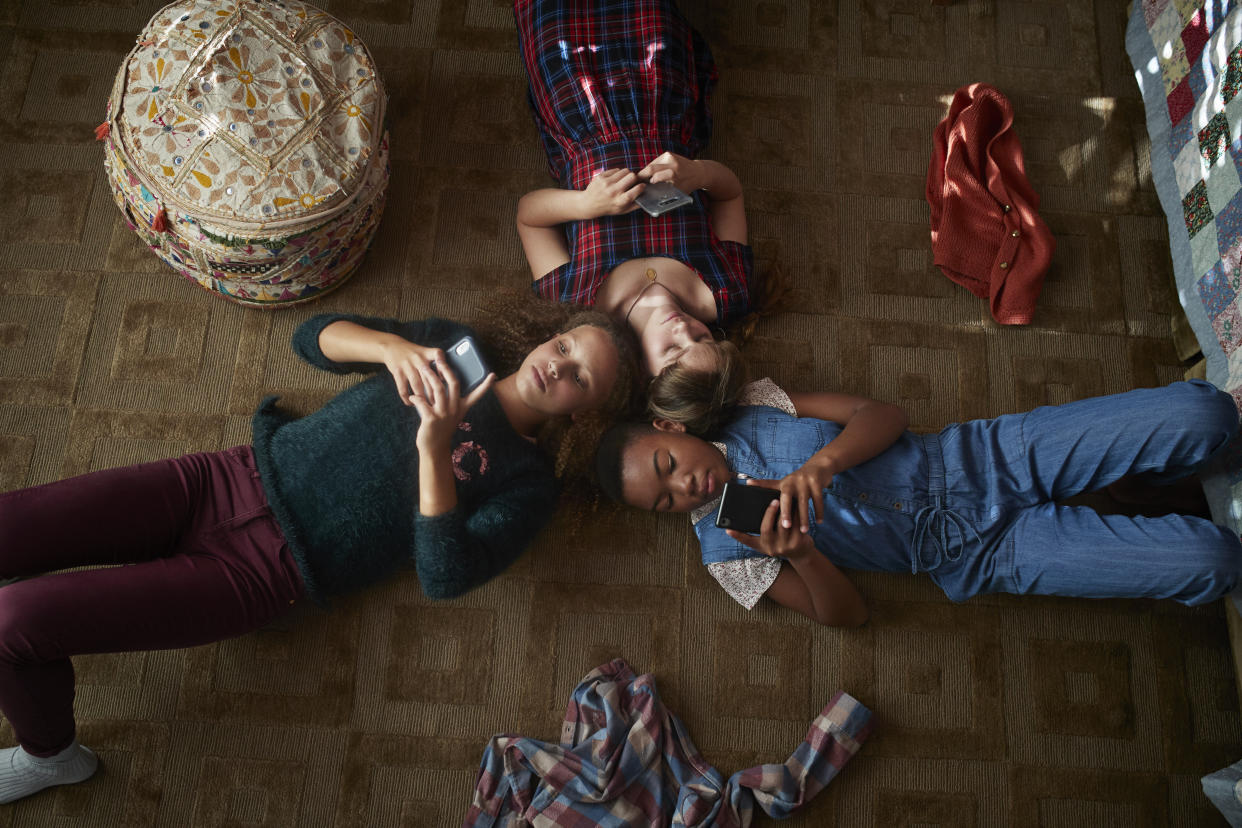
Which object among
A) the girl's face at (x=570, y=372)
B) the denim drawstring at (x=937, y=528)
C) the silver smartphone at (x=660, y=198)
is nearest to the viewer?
the girl's face at (x=570, y=372)

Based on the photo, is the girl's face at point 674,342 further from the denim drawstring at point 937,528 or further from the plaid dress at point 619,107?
the denim drawstring at point 937,528

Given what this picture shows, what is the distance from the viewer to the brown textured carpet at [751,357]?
1.47 metres

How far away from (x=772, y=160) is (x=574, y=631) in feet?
3.29

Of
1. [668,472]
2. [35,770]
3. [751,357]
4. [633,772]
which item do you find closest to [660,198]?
[751,357]

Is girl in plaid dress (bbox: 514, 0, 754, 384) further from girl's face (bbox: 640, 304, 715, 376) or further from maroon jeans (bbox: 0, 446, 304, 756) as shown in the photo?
maroon jeans (bbox: 0, 446, 304, 756)

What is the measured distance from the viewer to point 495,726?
4.85ft

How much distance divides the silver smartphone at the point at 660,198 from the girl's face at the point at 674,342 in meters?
0.18

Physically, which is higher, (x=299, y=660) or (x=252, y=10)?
(x=252, y=10)

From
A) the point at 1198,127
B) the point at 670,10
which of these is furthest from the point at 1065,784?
the point at 670,10

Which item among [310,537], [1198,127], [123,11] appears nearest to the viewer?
[310,537]

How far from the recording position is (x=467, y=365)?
126 cm

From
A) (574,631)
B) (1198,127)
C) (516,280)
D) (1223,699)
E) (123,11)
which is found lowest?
(574,631)

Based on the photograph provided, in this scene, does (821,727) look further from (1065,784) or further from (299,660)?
(299,660)

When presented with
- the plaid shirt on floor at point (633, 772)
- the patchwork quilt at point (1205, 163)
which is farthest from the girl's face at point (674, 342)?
the patchwork quilt at point (1205, 163)
